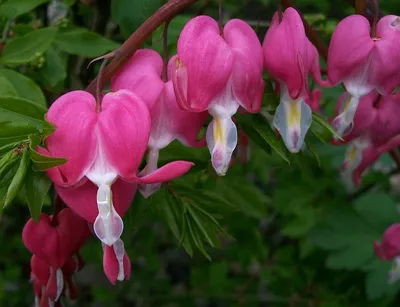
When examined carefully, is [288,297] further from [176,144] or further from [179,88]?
[179,88]

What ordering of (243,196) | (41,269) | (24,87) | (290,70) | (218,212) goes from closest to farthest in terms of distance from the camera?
(290,70), (41,269), (24,87), (218,212), (243,196)

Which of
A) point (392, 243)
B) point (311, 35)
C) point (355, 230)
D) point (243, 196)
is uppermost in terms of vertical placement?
point (311, 35)

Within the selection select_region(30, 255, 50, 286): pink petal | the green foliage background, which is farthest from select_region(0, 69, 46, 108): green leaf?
select_region(30, 255, 50, 286): pink petal

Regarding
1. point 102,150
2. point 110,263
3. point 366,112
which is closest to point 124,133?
point 102,150

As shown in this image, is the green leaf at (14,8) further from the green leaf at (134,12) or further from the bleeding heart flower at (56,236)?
the bleeding heart flower at (56,236)

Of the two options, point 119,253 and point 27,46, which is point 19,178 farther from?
point 27,46

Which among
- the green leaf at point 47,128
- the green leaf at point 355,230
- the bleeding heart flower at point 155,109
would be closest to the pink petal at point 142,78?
the bleeding heart flower at point 155,109

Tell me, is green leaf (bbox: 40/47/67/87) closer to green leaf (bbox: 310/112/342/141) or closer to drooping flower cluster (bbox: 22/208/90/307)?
drooping flower cluster (bbox: 22/208/90/307)

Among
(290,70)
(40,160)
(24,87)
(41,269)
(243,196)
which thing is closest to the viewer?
(40,160)
